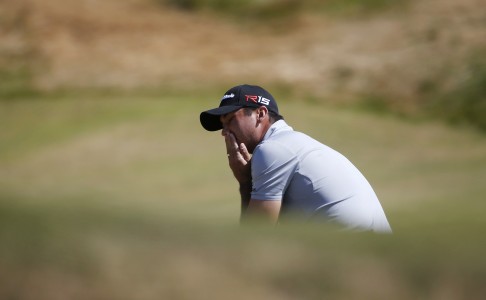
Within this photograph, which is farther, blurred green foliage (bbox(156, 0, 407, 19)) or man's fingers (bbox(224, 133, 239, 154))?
blurred green foliage (bbox(156, 0, 407, 19))

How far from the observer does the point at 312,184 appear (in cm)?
389

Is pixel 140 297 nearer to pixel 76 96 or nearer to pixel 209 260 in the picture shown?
pixel 209 260

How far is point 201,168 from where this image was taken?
16578 millimetres

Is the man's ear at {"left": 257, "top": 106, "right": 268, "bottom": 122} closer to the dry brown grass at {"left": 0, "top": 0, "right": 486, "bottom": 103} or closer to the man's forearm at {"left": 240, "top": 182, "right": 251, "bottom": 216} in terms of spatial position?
the man's forearm at {"left": 240, "top": 182, "right": 251, "bottom": 216}

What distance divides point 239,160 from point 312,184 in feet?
1.53

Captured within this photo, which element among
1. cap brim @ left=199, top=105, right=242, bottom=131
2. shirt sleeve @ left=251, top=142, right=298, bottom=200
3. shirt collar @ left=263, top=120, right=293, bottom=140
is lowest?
shirt sleeve @ left=251, top=142, right=298, bottom=200

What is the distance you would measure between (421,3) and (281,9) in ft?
10.6

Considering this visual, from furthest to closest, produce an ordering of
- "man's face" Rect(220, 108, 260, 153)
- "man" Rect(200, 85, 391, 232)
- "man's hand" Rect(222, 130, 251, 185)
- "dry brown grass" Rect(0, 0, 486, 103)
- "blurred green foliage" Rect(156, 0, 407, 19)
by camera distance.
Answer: "blurred green foliage" Rect(156, 0, 407, 19)
"dry brown grass" Rect(0, 0, 486, 103)
"man's face" Rect(220, 108, 260, 153)
"man's hand" Rect(222, 130, 251, 185)
"man" Rect(200, 85, 391, 232)

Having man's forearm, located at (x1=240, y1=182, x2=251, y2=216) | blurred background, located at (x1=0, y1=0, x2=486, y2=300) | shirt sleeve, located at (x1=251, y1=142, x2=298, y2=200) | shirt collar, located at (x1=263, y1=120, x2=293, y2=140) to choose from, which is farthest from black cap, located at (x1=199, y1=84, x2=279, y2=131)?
blurred background, located at (x1=0, y1=0, x2=486, y2=300)

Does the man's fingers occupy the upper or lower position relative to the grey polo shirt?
upper

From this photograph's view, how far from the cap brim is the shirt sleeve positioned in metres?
0.56

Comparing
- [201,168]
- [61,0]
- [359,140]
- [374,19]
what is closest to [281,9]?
[374,19]

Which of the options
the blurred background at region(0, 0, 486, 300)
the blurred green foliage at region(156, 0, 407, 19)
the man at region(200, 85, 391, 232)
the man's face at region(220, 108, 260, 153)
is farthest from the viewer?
the blurred green foliage at region(156, 0, 407, 19)

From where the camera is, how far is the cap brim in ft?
14.7
